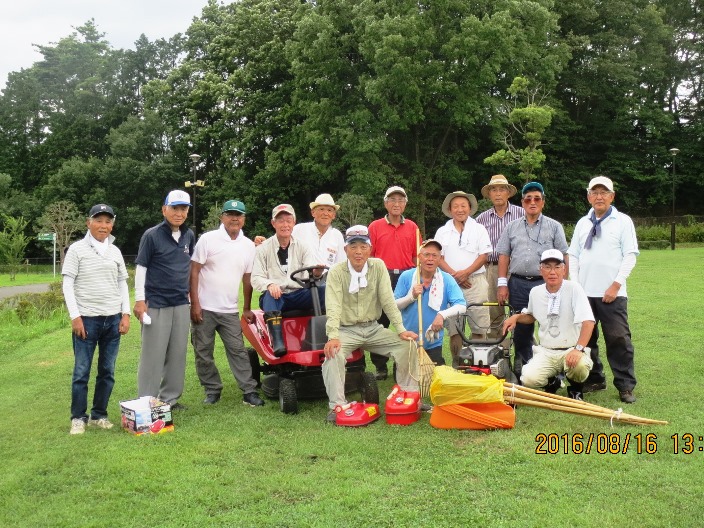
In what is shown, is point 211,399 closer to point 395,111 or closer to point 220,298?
point 220,298

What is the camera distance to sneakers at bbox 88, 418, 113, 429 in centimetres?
531

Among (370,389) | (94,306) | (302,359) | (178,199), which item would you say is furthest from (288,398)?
(178,199)

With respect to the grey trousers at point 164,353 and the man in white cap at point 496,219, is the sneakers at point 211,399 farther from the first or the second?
the man in white cap at point 496,219

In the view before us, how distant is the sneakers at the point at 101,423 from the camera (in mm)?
5309

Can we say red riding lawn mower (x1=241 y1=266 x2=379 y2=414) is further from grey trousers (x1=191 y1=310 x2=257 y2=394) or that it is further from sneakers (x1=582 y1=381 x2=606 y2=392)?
sneakers (x1=582 y1=381 x2=606 y2=392)

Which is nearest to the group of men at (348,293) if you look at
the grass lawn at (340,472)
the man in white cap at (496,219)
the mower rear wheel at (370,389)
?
the man in white cap at (496,219)

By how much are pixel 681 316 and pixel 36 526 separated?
934 cm

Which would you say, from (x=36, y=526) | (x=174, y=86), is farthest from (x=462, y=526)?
(x=174, y=86)

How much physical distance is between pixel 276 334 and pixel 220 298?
0.71 meters

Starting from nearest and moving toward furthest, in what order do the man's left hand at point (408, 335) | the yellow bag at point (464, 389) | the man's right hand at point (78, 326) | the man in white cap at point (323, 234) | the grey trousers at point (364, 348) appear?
1. the yellow bag at point (464, 389)
2. the man's right hand at point (78, 326)
3. the grey trousers at point (364, 348)
4. the man's left hand at point (408, 335)
5. the man in white cap at point (323, 234)

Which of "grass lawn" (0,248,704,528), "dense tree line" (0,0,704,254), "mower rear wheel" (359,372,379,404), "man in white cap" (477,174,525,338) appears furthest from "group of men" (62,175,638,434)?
"dense tree line" (0,0,704,254)

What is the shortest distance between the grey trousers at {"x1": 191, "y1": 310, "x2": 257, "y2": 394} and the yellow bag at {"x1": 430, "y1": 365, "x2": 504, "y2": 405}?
1.98 m

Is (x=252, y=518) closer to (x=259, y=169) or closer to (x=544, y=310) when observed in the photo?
(x=544, y=310)

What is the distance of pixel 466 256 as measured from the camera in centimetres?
646
